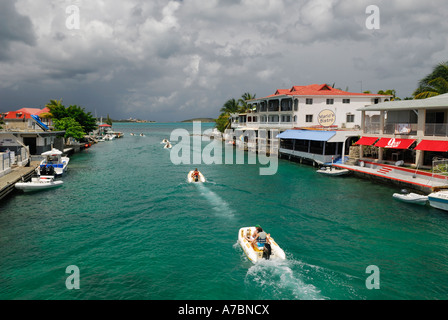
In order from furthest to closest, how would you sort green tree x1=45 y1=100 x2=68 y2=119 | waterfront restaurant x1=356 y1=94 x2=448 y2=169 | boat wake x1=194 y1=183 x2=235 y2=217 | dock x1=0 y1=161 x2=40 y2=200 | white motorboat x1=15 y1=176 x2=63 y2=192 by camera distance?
green tree x1=45 y1=100 x2=68 y2=119, waterfront restaurant x1=356 y1=94 x2=448 y2=169, white motorboat x1=15 y1=176 x2=63 y2=192, dock x1=0 y1=161 x2=40 y2=200, boat wake x1=194 y1=183 x2=235 y2=217

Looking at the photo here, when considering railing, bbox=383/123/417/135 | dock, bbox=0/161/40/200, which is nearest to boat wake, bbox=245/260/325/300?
dock, bbox=0/161/40/200

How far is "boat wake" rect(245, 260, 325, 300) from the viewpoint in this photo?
38.5 ft

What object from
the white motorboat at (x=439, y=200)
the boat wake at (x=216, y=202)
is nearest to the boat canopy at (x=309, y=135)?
the white motorboat at (x=439, y=200)

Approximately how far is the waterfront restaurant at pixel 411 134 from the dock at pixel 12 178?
120ft

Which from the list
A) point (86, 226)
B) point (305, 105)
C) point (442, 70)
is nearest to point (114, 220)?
point (86, 226)

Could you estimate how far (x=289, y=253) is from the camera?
15.4m

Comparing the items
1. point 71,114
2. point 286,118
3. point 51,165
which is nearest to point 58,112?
point 71,114

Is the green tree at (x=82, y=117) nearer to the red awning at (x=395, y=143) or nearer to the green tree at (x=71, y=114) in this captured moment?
the green tree at (x=71, y=114)

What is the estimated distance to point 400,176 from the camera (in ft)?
98.0

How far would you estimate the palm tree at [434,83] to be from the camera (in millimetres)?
42281

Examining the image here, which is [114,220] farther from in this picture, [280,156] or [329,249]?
[280,156]

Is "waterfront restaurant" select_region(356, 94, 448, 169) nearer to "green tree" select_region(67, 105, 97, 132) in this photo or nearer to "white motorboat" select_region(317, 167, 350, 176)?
"white motorboat" select_region(317, 167, 350, 176)

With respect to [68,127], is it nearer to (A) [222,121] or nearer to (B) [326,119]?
(B) [326,119]

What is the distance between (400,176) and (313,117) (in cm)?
2553
